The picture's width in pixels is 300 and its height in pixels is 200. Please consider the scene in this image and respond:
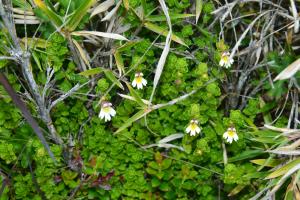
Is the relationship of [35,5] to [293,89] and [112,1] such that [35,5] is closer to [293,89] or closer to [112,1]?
[112,1]

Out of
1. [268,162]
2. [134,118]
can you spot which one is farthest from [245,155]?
[134,118]

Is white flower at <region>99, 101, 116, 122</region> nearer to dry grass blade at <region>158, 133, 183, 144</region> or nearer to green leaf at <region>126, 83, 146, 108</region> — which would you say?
green leaf at <region>126, 83, 146, 108</region>

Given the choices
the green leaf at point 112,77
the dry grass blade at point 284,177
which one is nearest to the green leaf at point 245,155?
the dry grass blade at point 284,177

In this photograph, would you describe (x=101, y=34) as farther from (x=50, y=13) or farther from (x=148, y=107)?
(x=148, y=107)

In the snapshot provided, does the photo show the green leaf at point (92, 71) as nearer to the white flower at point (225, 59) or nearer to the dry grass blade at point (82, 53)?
the dry grass blade at point (82, 53)

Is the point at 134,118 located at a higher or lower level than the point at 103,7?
lower

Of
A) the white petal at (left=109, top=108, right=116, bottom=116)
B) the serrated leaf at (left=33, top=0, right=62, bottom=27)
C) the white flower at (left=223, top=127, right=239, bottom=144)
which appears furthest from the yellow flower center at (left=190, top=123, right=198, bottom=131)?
the serrated leaf at (left=33, top=0, right=62, bottom=27)
